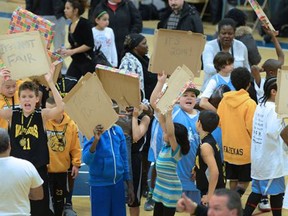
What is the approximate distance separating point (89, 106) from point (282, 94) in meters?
1.68

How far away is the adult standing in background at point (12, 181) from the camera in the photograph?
21.7 feet

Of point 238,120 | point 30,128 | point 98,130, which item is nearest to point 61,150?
point 30,128

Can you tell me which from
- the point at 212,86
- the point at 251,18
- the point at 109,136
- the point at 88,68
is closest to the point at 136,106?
the point at 109,136

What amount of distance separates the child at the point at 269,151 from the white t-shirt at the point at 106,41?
4.67 m

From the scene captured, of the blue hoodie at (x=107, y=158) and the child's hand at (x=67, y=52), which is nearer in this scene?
the blue hoodie at (x=107, y=158)

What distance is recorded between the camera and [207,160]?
7590mm

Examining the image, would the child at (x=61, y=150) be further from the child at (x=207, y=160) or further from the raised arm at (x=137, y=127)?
the child at (x=207, y=160)

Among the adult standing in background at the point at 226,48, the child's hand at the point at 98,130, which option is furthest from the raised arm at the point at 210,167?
the adult standing in background at the point at 226,48

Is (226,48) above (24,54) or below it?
below

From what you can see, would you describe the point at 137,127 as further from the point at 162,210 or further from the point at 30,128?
the point at 30,128

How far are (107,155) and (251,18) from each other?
13623 mm

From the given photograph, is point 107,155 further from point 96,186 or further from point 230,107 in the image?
point 230,107

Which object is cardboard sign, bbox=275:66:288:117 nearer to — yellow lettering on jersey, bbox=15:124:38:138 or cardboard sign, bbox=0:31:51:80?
cardboard sign, bbox=0:31:51:80

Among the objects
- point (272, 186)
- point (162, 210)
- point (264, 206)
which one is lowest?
point (264, 206)
